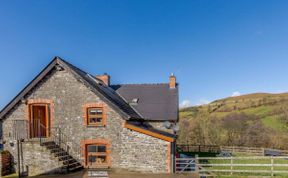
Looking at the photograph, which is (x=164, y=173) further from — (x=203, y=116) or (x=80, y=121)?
(x=203, y=116)

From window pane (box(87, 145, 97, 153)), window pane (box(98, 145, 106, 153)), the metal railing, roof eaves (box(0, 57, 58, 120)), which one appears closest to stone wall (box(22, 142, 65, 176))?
the metal railing

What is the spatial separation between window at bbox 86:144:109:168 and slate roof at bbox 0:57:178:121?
2710 millimetres

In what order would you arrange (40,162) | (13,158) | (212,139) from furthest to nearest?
1. (212,139)
2. (13,158)
3. (40,162)

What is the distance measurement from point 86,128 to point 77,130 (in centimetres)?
62

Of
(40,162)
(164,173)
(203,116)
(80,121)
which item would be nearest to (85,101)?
(80,121)

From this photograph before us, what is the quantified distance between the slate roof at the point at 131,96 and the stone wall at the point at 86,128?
384 mm

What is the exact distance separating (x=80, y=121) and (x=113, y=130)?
7.56ft

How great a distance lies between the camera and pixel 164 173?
40.4ft

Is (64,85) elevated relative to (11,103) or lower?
elevated

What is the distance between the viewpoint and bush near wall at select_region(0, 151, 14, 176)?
12578mm

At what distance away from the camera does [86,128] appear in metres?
13.6

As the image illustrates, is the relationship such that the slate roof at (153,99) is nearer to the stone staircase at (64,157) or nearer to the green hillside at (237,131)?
the stone staircase at (64,157)

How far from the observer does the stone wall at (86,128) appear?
12.5m

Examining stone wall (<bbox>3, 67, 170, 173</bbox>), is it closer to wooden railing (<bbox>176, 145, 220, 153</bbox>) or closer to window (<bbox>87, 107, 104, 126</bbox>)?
window (<bbox>87, 107, 104, 126</bbox>)
